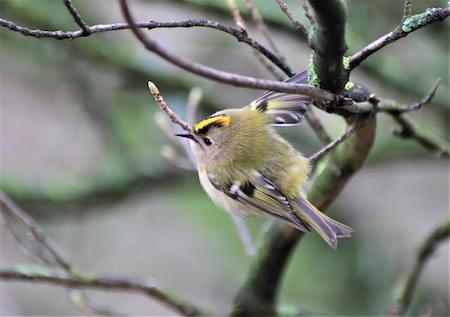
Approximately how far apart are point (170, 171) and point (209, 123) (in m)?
1.76

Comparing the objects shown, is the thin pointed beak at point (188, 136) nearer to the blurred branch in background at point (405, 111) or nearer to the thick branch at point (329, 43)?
the blurred branch in background at point (405, 111)

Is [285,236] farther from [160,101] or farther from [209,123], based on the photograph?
[160,101]

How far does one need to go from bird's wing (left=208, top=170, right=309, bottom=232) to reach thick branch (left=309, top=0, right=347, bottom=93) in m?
0.66

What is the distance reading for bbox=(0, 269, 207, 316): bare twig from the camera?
206 cm

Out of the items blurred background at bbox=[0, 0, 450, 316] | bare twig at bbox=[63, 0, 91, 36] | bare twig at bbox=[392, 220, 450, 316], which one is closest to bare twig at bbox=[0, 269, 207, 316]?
bare twig at bbox=[392, 220, 450, 316]

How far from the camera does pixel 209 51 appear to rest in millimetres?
4664

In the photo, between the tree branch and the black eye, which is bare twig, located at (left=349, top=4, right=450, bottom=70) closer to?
the tree branch

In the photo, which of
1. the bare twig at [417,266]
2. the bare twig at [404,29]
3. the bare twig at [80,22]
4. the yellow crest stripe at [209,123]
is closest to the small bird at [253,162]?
the yellow crest stripe at [209,123]

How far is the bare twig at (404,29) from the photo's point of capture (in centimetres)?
146

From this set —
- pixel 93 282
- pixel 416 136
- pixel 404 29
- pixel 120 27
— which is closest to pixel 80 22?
pixel 120 27

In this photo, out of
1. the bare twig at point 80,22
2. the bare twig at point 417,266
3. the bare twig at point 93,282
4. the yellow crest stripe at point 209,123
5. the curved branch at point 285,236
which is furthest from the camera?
the bare twig at point 417,266

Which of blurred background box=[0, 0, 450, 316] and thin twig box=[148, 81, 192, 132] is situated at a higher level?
thin twig box=[148, 81, 192, 132]

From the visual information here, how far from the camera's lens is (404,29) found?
1479 millimetres

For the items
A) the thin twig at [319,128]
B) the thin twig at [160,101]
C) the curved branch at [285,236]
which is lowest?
the curved branch at [285,236]
